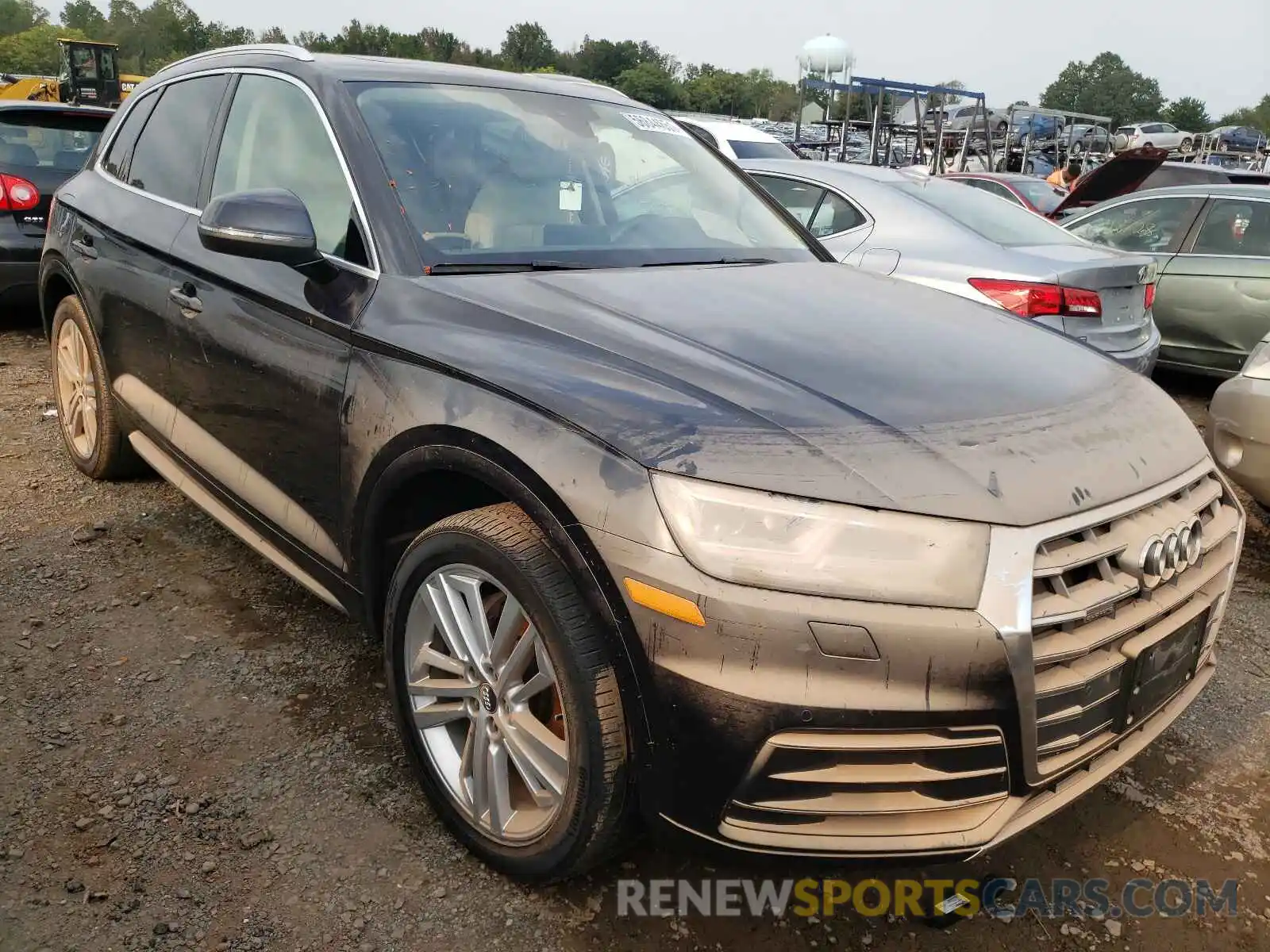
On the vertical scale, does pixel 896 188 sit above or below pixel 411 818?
above

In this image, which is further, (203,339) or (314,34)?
(314,34)

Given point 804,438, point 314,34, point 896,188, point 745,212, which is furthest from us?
point 314,34

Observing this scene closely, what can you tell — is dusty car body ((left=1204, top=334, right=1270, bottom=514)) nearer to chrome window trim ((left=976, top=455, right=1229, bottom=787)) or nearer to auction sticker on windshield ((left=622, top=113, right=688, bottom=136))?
auction sticker on windshield ((left=622, top=113, right=688, bottom=136))

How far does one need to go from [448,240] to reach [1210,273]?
6055 mm

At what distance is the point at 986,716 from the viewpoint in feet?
5.24

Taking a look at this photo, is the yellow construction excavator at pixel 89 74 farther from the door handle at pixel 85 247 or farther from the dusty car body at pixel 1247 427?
the dusty car body at pixel 1247 427

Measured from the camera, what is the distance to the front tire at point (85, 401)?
384 cm

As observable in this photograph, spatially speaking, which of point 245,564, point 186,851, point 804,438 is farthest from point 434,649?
point 245,564

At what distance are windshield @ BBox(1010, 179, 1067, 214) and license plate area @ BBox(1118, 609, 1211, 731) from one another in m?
10.5

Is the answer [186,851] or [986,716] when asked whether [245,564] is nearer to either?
[186,851]

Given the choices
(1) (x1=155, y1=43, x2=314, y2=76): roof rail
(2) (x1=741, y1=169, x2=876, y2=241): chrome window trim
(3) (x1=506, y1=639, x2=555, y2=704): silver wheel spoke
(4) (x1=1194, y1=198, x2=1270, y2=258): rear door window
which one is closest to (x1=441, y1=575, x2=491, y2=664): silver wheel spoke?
(3) (x1=506, y1=639, x2=555, y2=704): silver wheel spoke

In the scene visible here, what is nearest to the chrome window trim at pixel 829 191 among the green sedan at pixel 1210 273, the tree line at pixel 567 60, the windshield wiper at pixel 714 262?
the green sedan at pixel 1210 273

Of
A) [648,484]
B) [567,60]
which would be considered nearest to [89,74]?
[648,484]

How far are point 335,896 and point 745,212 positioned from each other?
91.4 inches
